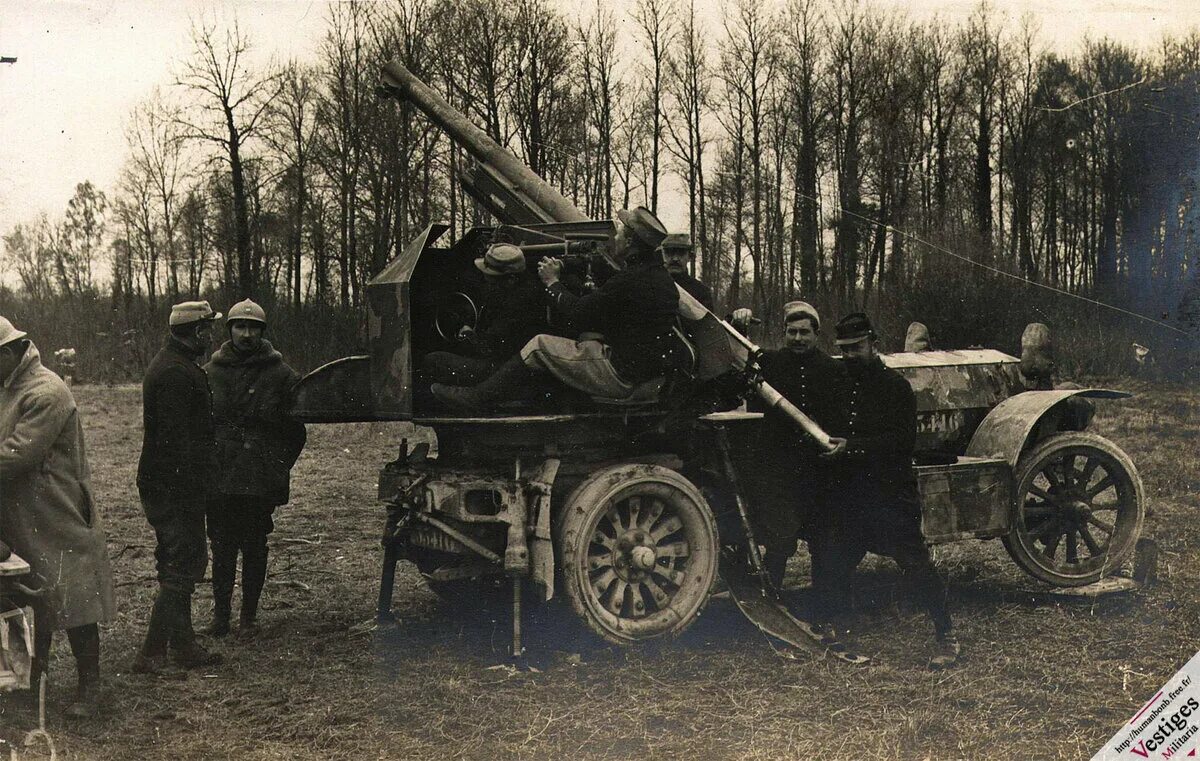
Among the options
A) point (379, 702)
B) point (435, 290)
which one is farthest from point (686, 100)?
point (379, 702)

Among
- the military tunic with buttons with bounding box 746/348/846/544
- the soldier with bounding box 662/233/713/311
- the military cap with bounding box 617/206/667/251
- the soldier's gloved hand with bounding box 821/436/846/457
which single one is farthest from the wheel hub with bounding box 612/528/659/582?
the soldier with bounding box 662/233/713/311

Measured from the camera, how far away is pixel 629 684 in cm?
542

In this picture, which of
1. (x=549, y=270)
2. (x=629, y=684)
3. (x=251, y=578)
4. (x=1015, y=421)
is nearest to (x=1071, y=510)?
(x=1015, y=421)

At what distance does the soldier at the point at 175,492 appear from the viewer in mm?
5785

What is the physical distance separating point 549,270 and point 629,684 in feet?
7.51

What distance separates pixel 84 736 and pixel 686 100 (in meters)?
5.87

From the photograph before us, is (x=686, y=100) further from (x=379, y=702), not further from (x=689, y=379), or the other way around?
(x=379, y=702)

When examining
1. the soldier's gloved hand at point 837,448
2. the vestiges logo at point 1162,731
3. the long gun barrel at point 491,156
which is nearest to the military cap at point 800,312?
the long gun barrel at point 491,156

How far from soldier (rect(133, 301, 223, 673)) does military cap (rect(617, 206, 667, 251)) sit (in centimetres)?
236

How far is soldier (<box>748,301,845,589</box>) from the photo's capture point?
6.42 metres

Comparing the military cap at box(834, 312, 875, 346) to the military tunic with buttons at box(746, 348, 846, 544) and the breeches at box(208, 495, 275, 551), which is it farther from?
the breeches at box(208, 495, 275, 551)

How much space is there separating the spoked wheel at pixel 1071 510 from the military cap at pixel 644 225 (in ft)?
9.49

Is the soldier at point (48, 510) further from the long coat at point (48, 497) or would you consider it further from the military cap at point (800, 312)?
the military cap at point (800, 312)

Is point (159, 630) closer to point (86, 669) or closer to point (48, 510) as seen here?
point (86, 669)
